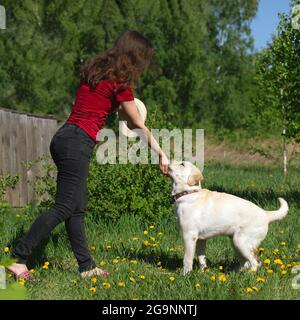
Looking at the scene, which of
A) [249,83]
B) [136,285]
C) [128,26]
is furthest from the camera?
[249,83]

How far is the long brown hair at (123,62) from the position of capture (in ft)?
14.2

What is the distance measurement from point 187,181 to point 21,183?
5992 millimetres

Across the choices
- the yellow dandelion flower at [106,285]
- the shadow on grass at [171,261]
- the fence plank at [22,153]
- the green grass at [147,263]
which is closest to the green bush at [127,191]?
the green grass at [147,263]

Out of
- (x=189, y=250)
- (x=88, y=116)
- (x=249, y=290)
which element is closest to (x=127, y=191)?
(x=189, y=250)

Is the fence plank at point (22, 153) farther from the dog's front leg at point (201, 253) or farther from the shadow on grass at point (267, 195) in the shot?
the dog's front leg at point (201, 253)

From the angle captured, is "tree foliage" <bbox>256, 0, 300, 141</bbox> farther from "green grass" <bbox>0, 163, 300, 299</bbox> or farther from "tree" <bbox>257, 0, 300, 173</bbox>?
"green grass" <bbox>0, 163, 300, 299</bbox>

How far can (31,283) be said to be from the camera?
172 inches

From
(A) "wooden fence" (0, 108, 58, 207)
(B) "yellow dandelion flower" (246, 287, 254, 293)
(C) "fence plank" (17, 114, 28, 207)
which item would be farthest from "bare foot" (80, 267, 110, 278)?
(C) "fence plank" (17, 114, 28, 207)

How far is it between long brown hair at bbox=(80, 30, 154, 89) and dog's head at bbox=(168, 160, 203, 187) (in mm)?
775

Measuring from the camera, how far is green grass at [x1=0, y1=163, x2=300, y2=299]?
4039 mm

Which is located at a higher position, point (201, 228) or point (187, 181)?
point (187, 181)

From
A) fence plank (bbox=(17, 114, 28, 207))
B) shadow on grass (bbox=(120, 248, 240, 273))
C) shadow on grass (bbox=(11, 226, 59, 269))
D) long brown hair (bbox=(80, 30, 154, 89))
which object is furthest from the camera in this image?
fence plank (bbox=(17, 114, 28, 207))
